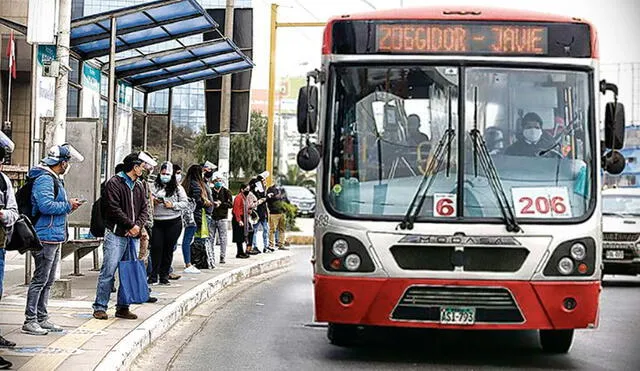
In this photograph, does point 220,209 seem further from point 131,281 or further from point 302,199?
point 302,199

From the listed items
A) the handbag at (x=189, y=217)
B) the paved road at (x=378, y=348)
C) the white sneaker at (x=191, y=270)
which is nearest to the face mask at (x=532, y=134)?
the paved road at (x=378, y=348)

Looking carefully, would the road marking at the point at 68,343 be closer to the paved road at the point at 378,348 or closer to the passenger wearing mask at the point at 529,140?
the paved road at the point at 378,348

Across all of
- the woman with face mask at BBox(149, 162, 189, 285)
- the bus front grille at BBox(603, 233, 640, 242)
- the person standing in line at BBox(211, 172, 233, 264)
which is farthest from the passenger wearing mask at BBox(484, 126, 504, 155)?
the person standing in line at BBox(211, 172, 233, 264)

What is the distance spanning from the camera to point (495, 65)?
30.6 ft

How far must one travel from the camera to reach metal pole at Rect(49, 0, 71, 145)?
1177cm

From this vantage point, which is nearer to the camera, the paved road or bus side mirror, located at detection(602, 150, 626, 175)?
the paved road

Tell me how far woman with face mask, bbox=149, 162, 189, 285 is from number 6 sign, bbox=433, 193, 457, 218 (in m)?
5.49

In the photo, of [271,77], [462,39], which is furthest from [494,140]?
[271,77]

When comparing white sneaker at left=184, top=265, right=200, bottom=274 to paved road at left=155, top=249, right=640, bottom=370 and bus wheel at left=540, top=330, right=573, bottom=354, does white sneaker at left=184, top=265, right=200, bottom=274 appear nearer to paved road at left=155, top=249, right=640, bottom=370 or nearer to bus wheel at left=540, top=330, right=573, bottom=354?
paved road at left=155, top=249, right=640, bottom=370

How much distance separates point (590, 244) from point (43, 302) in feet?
16.3

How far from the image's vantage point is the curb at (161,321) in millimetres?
8367

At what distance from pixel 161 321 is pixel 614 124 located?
4.96 m

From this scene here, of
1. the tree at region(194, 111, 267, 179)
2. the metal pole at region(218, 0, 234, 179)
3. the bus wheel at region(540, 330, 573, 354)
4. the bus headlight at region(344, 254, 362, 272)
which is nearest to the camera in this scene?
the bus headlight at region(344, 254, 362, 272)

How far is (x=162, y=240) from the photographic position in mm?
14102
